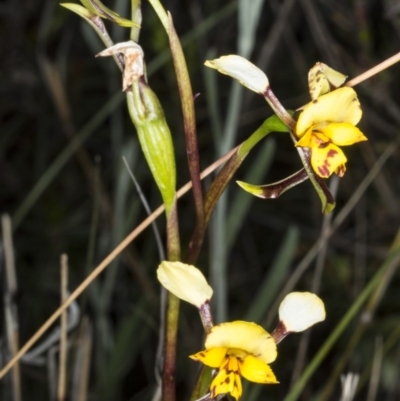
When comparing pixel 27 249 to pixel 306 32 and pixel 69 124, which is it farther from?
pixel 306 32

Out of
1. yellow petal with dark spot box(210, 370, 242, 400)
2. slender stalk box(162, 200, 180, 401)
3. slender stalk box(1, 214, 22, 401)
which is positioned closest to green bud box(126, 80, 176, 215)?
slender stalk box(162, 200, 180, 401)

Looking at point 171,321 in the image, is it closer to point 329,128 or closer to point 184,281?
point 184,281

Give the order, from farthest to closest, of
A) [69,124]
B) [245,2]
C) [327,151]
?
[69,124], [245,2], [327,151]

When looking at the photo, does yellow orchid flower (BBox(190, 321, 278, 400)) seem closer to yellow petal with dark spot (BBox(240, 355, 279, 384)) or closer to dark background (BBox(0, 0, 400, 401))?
yellow petal with dark spot (BBox(240, 355, 279, 384))

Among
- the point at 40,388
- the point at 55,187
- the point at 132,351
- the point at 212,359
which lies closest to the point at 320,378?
the point at 132,351

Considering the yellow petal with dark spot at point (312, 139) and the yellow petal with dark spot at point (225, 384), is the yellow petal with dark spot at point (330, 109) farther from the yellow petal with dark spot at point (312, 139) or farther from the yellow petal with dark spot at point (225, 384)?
the yellow petal with dark spot at point (225, 384)

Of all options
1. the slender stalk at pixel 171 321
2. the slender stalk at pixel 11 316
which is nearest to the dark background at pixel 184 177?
the slender stalk at pixel 11 316

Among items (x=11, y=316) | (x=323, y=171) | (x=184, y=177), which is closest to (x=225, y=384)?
(x=323, y=171)
